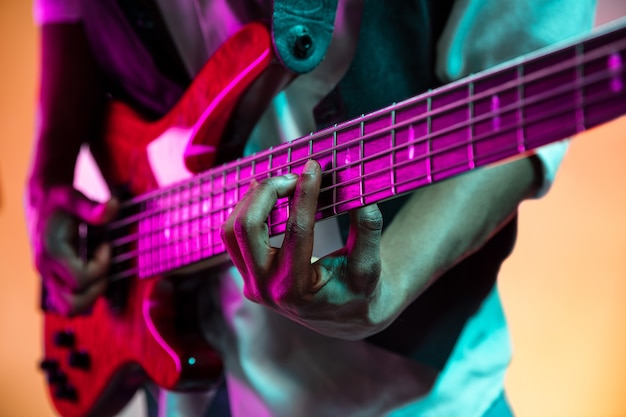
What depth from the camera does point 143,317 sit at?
2.17 feet

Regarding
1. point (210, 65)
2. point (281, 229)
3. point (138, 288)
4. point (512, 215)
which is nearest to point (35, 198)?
point (138, 288)

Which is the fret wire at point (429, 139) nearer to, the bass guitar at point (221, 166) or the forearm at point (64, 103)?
the bass guitar at point (221, 166)

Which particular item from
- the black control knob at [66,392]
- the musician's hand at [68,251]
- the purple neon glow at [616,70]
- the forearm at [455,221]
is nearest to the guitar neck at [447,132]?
the purple neon glow at [616,70]

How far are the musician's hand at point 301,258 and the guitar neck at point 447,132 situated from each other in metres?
0.02

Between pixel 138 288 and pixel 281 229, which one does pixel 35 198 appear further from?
pixel 281 229

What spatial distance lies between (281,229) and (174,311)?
0.27m

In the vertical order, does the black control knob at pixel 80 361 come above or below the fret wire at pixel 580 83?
below

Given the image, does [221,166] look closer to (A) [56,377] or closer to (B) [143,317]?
(B) [143,317]

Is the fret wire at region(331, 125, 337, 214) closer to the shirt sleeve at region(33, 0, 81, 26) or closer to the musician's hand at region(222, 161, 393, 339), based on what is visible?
the musician's hand at region(222, 161, 393, 339)

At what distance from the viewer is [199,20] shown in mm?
686

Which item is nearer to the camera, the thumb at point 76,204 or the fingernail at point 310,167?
the fingernail at point 310,167

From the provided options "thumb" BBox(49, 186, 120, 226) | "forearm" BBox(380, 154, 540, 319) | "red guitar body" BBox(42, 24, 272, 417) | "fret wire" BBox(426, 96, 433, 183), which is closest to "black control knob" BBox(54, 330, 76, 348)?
"red guitar body" BBox(42, 24, 272, 417)

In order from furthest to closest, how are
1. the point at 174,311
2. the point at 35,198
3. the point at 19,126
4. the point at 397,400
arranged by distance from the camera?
the point at 19,126, the point at 35,198, the point at 174,311, the point at 397,400

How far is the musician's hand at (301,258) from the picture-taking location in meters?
0.41
